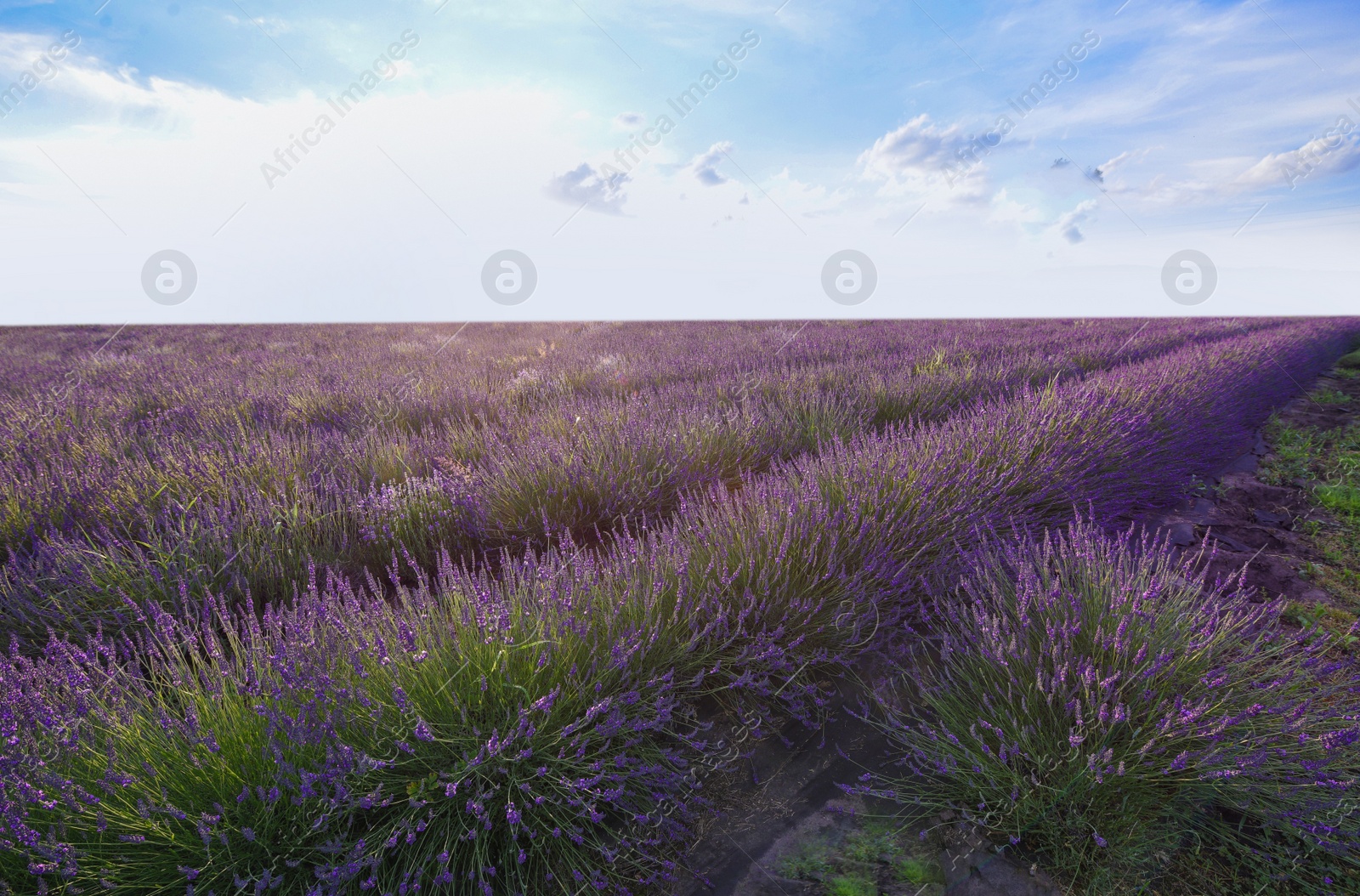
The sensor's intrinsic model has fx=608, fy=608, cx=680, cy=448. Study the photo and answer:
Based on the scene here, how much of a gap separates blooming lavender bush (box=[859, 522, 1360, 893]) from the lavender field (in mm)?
13

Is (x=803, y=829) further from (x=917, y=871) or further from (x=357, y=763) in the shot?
(x=357, y=763)

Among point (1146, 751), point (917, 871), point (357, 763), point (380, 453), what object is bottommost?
point (917, 871)

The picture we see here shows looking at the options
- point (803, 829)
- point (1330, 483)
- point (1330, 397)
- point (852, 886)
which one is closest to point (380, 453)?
point (803, 829)

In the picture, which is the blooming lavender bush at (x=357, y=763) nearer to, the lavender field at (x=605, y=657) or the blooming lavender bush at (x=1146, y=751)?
the lavender field at (x=605, y=657)

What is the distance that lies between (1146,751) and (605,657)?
1380mm

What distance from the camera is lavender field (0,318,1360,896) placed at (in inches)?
52.9

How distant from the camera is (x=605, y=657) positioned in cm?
179

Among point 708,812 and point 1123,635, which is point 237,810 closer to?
point 708,812

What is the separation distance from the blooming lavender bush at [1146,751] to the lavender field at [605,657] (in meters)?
0.01

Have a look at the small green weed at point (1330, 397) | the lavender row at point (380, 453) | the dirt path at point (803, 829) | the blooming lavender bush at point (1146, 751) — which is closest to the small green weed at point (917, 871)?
the dirt path at point (803, 829)

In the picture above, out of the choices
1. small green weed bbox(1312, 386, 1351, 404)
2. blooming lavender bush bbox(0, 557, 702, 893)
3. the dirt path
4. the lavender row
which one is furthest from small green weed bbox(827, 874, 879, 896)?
small green weed bbox(1312, 386, 1351, 404)

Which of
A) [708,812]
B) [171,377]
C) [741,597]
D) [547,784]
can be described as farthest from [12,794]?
[171,377]

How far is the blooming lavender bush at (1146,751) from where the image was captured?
1.45 metres

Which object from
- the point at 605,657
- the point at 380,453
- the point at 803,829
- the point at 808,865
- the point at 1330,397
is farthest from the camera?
the point at 1330,397
